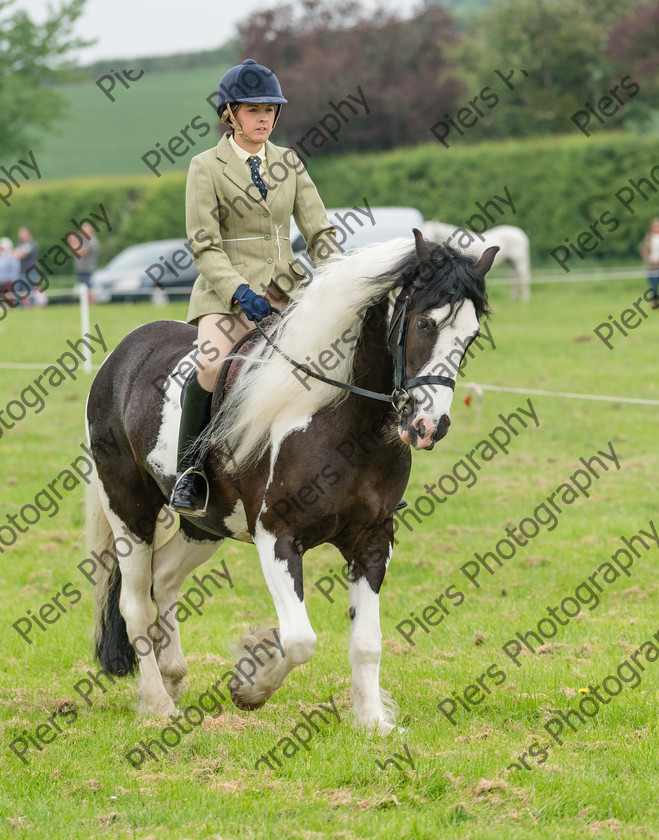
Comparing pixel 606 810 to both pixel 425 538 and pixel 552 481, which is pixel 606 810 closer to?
pixel 425 538

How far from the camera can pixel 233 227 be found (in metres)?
5.27

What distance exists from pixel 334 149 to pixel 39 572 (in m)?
31.5

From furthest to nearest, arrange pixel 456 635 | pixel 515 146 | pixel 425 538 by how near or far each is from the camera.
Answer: pixel 515 146 → pixel 425 538 → pixel 456 635

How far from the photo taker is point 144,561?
604cm

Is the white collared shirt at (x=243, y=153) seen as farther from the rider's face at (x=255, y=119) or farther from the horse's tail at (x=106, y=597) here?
the horse's tail at (x=106, y=597)

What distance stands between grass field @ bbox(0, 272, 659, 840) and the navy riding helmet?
2893 millimetres

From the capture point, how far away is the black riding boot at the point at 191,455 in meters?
5.18

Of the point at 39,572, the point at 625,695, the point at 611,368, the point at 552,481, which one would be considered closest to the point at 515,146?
the point at 611,368

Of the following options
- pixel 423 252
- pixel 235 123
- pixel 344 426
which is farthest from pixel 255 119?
pixel 344 426

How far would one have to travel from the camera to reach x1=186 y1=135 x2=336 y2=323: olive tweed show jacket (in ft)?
16.9

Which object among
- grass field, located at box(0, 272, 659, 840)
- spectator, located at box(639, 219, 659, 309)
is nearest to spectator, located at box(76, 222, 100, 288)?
spectator, located at box(639, 219, 659, 309)

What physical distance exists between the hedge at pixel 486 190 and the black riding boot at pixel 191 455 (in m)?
21.3

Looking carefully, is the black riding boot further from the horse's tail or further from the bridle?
the horse's tail

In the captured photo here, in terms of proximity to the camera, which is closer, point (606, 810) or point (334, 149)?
point (606, 810)
